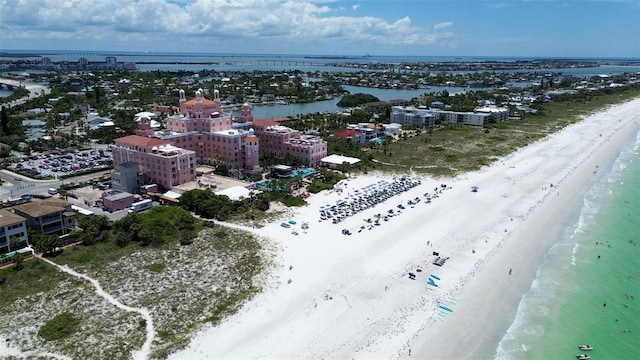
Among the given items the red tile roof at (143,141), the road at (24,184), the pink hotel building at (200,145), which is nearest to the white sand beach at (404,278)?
the pink hotel building at (200,145)

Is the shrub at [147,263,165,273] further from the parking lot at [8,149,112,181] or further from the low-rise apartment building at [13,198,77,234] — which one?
the parking lot at [8,149,112,181]

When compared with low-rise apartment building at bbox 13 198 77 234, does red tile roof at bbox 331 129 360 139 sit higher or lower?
higher

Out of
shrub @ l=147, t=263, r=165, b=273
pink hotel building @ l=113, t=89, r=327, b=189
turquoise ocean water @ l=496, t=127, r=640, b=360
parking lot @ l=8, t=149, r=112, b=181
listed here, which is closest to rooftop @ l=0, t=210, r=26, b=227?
shrub @ l=147, t=263, r=165, b=273

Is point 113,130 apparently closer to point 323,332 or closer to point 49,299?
point 49,299

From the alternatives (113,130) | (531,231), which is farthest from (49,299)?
(113,130)

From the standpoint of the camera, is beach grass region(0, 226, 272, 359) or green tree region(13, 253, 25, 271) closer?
beach grass region(0, 226, 272, 359)

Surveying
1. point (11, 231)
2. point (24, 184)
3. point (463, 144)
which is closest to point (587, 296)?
point (11, 231)
